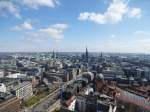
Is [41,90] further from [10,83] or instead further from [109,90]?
[109,90]

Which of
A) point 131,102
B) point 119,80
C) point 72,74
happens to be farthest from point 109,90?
point 72,74

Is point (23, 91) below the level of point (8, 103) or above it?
below

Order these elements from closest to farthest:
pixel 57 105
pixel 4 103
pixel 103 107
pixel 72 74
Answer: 1. pixel 103 107
2. pixel 4 103
3. pixel 57 105
4. pixel 72 74

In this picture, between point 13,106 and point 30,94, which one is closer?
point 13,106

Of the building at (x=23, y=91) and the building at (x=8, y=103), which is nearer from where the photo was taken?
the building at (x=8, y=103)

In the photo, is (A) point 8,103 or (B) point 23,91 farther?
(B) point 23,91

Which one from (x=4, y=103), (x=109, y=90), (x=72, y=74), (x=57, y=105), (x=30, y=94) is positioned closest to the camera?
(x=4, y=103)

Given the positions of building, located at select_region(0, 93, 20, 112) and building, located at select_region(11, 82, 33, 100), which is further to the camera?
building, located at select_region(11, 82, 33, 100)
